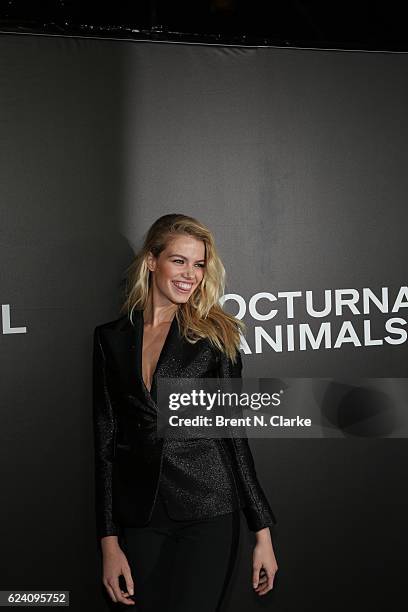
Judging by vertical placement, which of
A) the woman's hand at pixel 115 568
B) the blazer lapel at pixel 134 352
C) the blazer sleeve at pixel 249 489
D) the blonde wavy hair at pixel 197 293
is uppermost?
the blonde wavy hair at pixel 197 293

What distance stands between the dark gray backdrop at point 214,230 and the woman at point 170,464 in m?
0.34

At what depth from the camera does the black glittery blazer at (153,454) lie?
209 centimetres

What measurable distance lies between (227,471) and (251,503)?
0.38 ft

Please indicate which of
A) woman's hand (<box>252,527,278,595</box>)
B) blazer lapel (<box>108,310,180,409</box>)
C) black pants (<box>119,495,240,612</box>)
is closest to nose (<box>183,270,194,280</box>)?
blazer lapel (<box>108,310,180,409</box>)

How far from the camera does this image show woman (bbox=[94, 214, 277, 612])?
2094 millimetres

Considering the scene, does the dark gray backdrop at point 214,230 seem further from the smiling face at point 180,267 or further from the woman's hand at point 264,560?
the woman's hand at point 264,560

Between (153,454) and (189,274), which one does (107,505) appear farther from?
(189,274)

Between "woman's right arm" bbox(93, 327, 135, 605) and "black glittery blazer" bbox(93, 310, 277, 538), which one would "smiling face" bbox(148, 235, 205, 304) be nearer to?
"black glittery blazer" bbox(93, 310, 277, 538)

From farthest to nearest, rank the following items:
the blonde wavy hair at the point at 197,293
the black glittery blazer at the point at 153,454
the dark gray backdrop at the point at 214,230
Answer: the dark gray backdrop at the point at 214,230
the blonde wavy hair at the point at 197,293
the black glittery blazer at the point at 153,454

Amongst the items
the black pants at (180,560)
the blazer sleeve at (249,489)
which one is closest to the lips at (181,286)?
the blazer sleeve at (249,489)

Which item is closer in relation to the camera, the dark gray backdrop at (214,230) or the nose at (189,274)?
the nose at (189,274)

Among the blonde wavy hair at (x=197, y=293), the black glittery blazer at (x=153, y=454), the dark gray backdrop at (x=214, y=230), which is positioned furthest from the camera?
the dark gray backdrop at (x=214, y=230)

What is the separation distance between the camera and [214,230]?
267 centimetres

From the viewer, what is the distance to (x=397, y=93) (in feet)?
9.16
